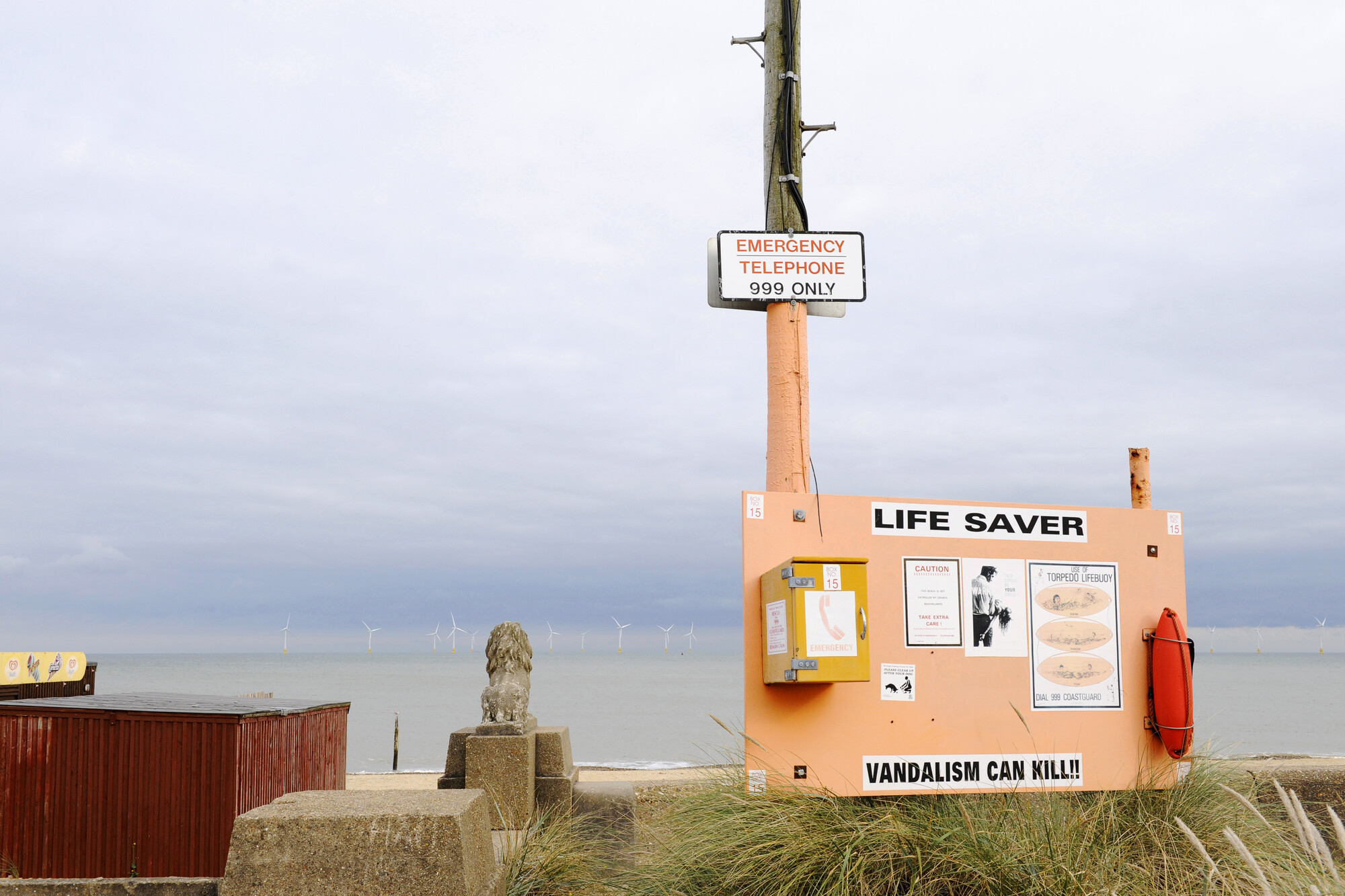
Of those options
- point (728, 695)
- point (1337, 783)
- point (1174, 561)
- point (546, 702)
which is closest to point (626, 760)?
point (1337, 783)

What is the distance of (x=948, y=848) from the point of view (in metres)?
4.96

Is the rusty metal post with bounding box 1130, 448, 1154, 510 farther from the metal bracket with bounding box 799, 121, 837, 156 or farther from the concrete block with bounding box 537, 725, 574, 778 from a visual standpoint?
the concrete block with bounding box 537, 725, 574, 778

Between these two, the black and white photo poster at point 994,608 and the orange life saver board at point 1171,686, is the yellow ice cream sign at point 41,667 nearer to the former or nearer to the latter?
the black and white photo poster at point 994,608

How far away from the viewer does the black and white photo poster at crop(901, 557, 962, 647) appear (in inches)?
242

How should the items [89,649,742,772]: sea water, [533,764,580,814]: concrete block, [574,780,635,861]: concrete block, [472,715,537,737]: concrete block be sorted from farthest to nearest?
[89,649,742,772]: sea water < [472,715,537,737]: concrete block < [533,764,580,814]: concrete block < [574,780,635,861]: concrete block

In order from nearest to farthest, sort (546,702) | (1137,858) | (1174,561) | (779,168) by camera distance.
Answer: (1137,858)
(1174,561)
(779,168)
(546,702)

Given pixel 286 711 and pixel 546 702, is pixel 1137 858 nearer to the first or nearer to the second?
pixel 286 711

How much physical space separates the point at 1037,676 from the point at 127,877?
19.1 ft

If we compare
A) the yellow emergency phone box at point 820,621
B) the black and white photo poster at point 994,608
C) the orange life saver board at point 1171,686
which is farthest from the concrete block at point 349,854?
the orange life saver board at point 1171,686

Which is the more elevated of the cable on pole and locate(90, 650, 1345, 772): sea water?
the cable on pole

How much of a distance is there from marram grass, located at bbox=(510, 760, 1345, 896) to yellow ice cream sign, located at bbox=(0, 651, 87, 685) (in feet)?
41.1

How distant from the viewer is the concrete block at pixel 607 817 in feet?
25.8

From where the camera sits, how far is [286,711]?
22.6 feet

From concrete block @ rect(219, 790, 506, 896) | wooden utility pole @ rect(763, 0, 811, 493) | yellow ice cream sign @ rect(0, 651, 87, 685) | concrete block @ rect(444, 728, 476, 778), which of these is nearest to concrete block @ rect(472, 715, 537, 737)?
concrete block @ rect(444, 728, 476, 778)
